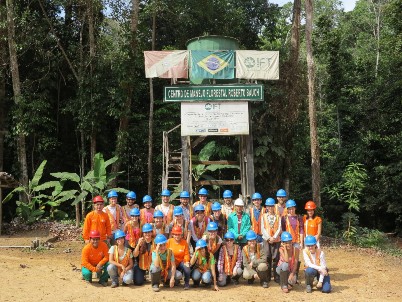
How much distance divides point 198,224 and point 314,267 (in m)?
2.13

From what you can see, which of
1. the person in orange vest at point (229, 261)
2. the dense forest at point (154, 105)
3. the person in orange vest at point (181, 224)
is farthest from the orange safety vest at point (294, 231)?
the dense forest at point (154, 105)

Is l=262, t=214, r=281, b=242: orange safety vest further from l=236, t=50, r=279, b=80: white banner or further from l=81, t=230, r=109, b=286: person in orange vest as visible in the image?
l=236, t=50, r=279, b=80: white banner

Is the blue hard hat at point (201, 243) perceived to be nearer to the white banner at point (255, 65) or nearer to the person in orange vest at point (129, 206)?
the person in orange vest at point (129, 206)

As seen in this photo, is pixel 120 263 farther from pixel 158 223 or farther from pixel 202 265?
pixel 202 265

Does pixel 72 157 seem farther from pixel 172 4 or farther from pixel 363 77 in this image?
pixel 363 77

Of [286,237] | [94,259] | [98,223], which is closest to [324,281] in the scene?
[286,237]

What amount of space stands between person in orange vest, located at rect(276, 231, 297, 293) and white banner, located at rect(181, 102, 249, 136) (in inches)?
165

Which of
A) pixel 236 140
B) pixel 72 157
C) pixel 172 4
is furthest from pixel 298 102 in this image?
pixel 72 157

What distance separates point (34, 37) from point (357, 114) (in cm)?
1419

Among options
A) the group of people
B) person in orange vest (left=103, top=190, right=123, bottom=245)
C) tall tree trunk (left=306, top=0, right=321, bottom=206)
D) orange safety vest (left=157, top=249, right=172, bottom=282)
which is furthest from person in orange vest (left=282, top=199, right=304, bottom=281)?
tall tree trunk (left=306, top=0, right=321, bottom=206)

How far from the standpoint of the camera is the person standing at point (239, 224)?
8273mm

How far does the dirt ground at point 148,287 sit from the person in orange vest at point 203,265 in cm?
17

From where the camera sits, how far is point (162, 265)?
7.50 m

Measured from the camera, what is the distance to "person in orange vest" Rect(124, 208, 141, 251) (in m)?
8.05
